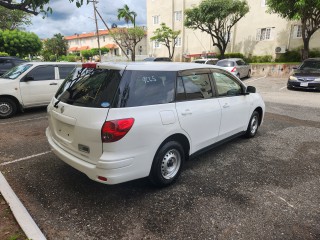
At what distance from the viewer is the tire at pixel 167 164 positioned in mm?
3131

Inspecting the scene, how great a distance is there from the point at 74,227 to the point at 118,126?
125cm

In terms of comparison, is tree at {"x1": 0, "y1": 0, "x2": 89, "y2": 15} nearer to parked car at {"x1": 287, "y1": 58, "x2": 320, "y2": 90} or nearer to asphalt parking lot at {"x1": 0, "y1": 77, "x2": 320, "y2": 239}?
asphalt parking lot at {"x1": 0, "y1": 77, "x2": 320, "y2": 239}

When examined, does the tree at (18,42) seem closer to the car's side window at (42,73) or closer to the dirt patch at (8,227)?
the car's side window at (42,73)

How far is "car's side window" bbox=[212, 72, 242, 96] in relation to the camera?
13.7 ft

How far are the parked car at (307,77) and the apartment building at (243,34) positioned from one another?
10.3 metres

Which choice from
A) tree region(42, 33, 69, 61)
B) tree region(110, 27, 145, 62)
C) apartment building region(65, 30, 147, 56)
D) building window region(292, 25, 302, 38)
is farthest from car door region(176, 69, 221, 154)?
tree region(42, 33, 69, 61)

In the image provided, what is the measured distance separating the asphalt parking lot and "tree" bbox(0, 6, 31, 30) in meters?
42.0

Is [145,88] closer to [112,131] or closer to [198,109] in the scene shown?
[112,131]

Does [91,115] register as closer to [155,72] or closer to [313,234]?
[155,72]

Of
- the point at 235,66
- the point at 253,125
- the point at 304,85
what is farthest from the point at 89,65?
the point at 235,66

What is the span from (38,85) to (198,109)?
5.94 metres

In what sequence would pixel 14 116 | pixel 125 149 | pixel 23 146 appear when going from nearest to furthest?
pixel 125 149 < pixel 23 146 < pixel 14 116

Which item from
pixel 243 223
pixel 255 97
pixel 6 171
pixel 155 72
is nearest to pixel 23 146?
pixel 6 171

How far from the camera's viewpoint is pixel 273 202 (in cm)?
312
